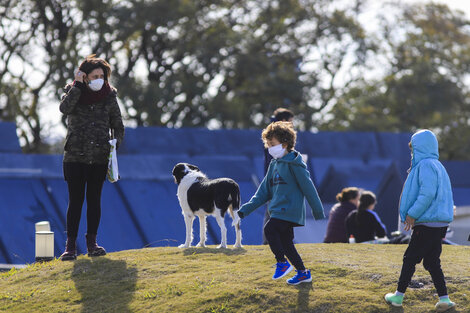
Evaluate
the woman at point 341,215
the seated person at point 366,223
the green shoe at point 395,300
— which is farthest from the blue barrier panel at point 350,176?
the green shoe at point 395,300

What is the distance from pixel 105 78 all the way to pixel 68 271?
206cm

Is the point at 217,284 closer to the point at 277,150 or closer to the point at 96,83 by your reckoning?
the point at 277,150

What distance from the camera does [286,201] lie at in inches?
258

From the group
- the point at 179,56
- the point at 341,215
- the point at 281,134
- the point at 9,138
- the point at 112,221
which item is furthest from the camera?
the point at 179,56

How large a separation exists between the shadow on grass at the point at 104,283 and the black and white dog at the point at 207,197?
3.80ft

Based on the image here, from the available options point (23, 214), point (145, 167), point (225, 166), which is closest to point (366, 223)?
point (225, 166)

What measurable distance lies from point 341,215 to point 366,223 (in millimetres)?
875

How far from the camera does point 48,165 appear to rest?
13.8 m

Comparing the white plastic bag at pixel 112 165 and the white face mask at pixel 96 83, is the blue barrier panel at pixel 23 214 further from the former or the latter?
the white face mask at pixel 96 83

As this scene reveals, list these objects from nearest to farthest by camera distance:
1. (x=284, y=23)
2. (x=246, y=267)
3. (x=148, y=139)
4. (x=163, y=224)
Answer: (x=246, y=267) < (x=163, y=224) < (x=148, y=139) < (x=284, y=23)

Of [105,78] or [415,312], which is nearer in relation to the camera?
[415,312]

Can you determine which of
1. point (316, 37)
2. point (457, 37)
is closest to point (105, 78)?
point (316, 37)

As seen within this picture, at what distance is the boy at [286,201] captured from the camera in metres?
6.54

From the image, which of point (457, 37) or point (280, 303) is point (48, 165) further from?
point (457, 37)
